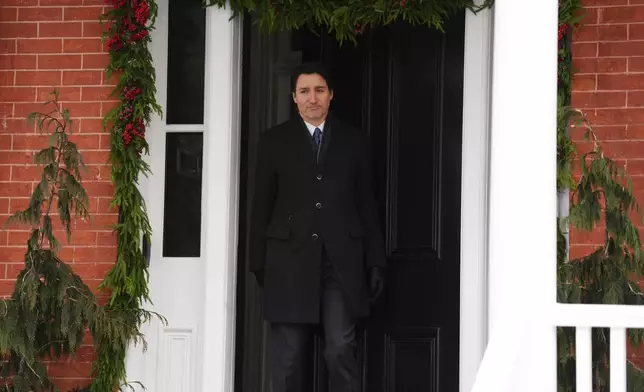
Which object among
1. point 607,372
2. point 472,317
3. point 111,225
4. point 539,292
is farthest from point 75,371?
point 539,292

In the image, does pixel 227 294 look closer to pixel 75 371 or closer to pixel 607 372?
pixel 75 371

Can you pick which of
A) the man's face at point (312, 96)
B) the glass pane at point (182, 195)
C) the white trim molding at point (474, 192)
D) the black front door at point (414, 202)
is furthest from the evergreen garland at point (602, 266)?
the glass pane at point (182, 195)

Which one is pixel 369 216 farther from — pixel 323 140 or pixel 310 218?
pixel 323 140

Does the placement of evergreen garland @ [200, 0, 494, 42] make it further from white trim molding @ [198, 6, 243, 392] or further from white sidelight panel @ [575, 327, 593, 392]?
white sidelight panel @ [575, 327, 593, 392]

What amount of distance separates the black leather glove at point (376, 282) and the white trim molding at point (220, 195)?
2.06ft

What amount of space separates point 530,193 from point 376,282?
7.26ft

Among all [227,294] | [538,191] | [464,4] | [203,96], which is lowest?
[227,294]

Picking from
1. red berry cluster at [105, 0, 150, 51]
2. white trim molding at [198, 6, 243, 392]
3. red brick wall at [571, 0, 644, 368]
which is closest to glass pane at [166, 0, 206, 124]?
white trim molding at [198, 6, 243, 392]

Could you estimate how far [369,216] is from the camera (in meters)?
5.09

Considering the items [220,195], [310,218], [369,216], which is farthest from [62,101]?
[369,216]

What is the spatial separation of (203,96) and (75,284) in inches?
45.9

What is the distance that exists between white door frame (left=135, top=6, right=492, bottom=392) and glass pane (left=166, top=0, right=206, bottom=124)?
8cm

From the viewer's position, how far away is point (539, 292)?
9.73 feet

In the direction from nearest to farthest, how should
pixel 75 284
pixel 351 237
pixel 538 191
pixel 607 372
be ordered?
pixel 538 191 < pixel 607 372 < pixel 75 284 < pixel 351 237
